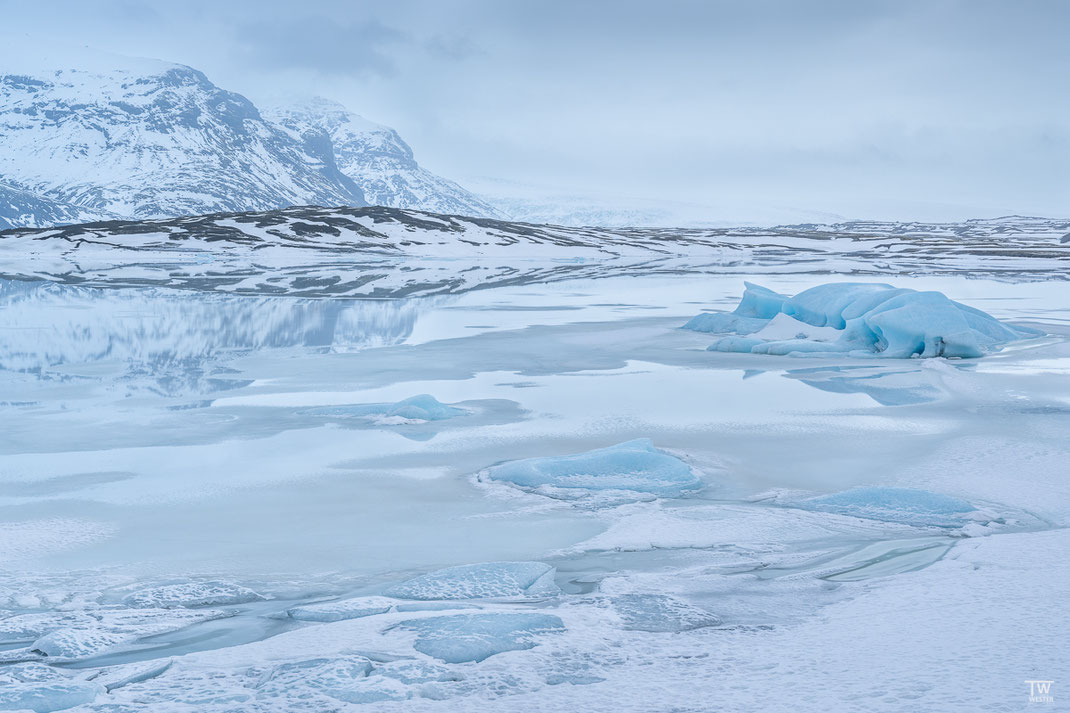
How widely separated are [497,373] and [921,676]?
30.9 ft

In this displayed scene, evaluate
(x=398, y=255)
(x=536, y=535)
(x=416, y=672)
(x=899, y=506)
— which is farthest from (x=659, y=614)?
(x=398, y=255)

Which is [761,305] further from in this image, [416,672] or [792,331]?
[416,672]

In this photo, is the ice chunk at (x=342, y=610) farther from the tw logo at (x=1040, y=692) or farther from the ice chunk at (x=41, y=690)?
the tw logo at (x=1040, y=692)

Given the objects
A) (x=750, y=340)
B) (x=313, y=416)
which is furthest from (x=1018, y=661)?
(x=750, y=340)

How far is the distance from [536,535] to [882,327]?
10.6 meters

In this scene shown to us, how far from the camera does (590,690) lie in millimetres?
3543

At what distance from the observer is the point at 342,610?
4359 millimetres

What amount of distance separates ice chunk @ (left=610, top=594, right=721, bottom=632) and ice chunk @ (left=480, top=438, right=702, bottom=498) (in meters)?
2.07

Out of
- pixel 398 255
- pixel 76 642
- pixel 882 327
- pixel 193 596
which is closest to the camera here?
pixel 76 642

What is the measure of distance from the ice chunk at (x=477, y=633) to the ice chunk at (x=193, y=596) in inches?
38.3

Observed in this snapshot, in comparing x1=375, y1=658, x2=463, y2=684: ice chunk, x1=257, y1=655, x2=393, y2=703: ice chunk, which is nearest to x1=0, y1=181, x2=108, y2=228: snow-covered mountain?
x1=257, y1=655, x2=393, y2=703: ice chunk

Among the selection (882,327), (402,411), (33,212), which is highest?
(33,212)

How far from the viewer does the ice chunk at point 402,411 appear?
30.7 feet

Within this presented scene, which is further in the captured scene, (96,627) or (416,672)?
(96,627)
